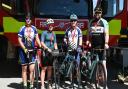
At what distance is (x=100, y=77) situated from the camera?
33.2ft

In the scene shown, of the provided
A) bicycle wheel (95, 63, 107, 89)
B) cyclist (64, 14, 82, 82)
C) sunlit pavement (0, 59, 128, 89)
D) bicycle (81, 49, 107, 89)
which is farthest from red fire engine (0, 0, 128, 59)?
bicycle wheel (95, 63, 107, 89)

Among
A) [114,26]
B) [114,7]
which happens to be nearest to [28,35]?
[114,26]

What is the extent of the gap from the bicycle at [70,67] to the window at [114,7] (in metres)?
2.31

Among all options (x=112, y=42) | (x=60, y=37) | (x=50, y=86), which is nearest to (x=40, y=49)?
(x=50, y=86)

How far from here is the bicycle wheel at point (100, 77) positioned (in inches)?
391

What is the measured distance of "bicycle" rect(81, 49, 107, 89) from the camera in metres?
10.0

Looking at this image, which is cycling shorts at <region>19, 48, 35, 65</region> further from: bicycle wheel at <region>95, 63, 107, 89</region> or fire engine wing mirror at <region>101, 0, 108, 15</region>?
fire engine wing mirror at <region>101, 0, 108, 15</region>

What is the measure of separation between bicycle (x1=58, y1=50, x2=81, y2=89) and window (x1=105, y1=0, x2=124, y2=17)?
2.31 metres

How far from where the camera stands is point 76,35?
10.6 meters

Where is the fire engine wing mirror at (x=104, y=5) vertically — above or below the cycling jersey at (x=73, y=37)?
above

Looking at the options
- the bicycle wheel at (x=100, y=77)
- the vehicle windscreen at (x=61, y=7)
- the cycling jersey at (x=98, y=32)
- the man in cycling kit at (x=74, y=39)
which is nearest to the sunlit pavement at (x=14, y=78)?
the bicycle wheel at (x=100, y=77)

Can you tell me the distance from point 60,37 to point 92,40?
1836 mm

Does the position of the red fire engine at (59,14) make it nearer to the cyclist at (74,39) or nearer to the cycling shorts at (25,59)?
the cyclist at (74,39)

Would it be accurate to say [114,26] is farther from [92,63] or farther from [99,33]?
[92,63]
